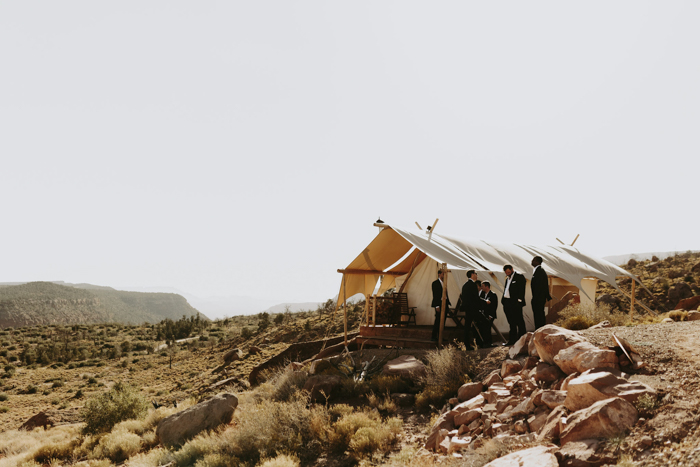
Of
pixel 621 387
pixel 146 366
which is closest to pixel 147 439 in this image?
pixel 621 387

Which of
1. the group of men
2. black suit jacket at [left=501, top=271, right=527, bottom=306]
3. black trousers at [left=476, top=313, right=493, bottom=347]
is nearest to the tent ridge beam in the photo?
the group of men

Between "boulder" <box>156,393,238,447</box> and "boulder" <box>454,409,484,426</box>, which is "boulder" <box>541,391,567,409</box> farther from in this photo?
"boulder" <box>156,393,238,447</box>

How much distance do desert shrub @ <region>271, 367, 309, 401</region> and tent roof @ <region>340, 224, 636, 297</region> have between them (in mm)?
3850

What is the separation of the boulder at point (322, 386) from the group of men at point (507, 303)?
9.88 ft

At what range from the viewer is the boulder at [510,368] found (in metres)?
8.02

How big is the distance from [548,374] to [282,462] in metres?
4.02

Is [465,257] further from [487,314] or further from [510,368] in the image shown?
[510,368]

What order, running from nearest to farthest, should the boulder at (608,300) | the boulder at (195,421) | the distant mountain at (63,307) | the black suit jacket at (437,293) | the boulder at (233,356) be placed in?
the boulder at (195,421) → the black suit jacket at (437,293) → the boulder at (233,356) → the boulder at (608,300) → the distant mountain at (63,307)

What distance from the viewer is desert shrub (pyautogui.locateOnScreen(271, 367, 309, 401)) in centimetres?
1046

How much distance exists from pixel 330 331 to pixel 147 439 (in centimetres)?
1396

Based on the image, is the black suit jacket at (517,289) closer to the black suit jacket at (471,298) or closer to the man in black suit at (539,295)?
the man in black suit at (539,295)

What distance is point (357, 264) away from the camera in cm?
1453

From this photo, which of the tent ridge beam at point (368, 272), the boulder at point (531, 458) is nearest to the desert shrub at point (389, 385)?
the boulder at point (531, 458)

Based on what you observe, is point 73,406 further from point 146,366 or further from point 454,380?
point 454,380
